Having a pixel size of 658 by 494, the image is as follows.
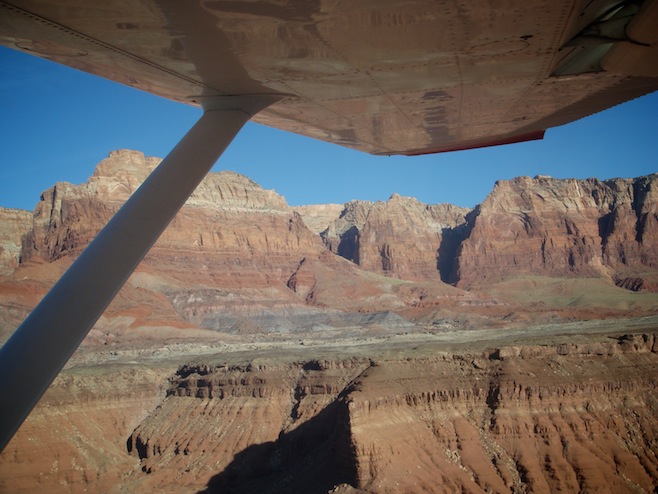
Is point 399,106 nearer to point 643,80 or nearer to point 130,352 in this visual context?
point 643,80

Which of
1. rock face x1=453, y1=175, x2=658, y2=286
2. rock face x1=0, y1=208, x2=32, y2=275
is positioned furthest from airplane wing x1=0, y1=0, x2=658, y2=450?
rock face x1=453, y1=175, x2=658, y2=286

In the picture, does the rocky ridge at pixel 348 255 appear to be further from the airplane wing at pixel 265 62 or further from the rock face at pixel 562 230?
the airplane wing at pixel 265 62

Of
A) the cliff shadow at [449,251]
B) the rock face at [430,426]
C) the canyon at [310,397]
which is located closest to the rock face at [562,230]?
the cliff shadow at [449,251]

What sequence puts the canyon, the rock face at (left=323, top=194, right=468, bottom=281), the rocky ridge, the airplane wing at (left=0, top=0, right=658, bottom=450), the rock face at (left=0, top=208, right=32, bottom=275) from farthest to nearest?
the rock face at (left=323, top=194, right=468, bottom=281)
the rock face at (left=0, top=208, right=32, bottom=275)
the rocky ridge
the canyon
the airplane wing at (left=0, top=0, right=658, bottom=450)

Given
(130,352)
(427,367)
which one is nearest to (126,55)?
(427,367)

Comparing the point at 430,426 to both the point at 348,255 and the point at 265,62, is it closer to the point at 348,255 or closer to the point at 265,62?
Result: the point at 265,62

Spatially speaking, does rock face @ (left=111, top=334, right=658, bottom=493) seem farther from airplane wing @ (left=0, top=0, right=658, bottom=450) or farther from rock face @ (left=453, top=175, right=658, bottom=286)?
rock face @ (left=453, top=175, right=658, bottom=286)
